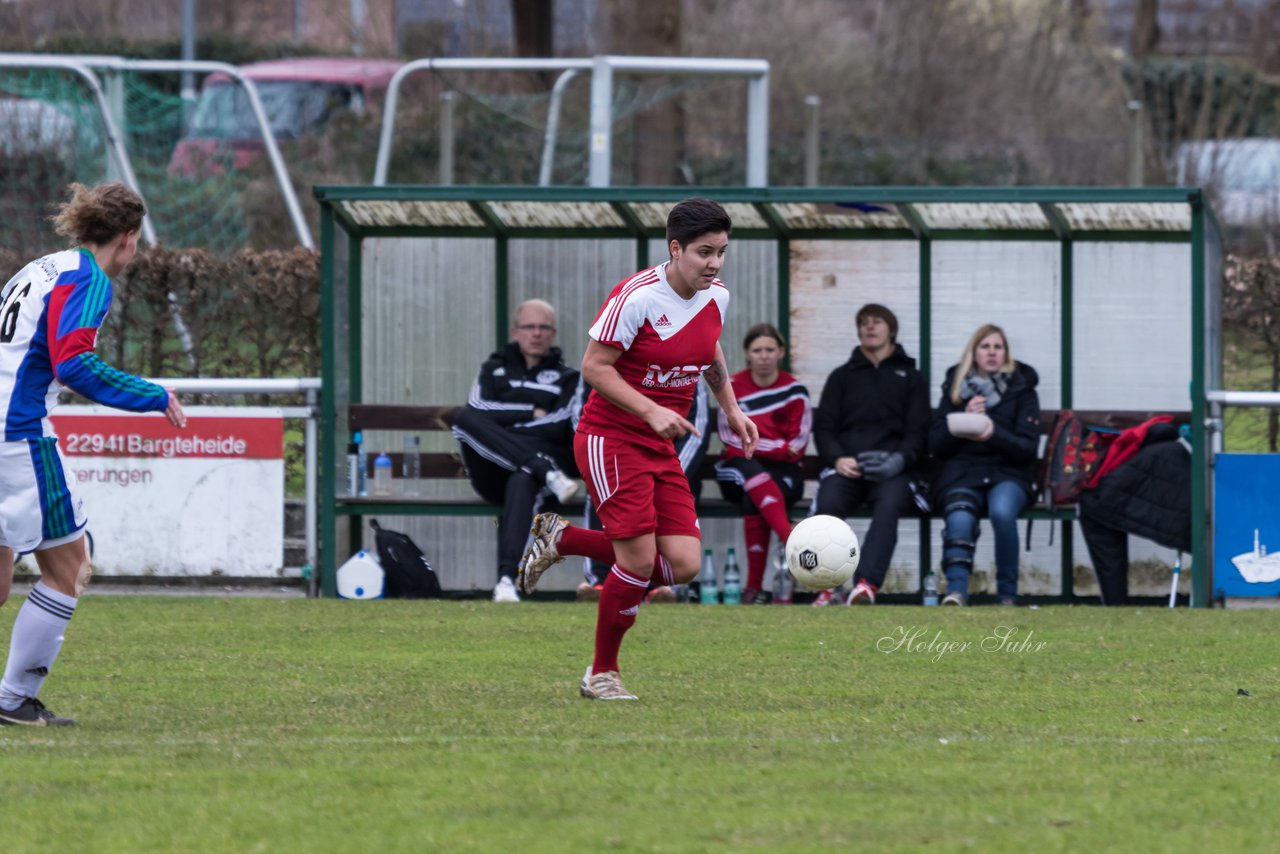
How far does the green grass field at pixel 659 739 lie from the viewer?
4.98m

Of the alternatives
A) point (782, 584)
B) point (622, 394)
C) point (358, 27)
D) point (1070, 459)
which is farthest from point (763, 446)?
point (358, 27)

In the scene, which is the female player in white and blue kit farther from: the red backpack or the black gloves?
the red backpack

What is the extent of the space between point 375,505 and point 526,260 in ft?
6.24

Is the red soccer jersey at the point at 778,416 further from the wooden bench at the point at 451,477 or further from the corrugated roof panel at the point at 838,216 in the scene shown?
the corrugated roof panel at the point at 838,216

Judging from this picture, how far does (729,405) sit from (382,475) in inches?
197

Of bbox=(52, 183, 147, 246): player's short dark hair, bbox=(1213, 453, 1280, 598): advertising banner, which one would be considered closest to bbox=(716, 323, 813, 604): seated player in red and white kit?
bbox=(1213, 453, 1280, 598): advertising banner

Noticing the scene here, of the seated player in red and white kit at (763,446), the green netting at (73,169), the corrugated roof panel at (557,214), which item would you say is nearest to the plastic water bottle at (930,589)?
the seated player in red and white kit at (763,446)

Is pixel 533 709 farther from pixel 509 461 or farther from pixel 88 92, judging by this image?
pixel 88 92

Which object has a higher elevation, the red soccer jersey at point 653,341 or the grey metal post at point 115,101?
the grey metal post at point 115,101

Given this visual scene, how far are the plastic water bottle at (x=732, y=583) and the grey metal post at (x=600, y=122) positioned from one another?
359cm

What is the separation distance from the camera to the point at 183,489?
37.5 ft

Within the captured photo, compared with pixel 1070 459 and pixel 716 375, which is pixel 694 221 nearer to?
pixel 716 375

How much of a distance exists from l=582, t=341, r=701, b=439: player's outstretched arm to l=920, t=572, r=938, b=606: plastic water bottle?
481 cm

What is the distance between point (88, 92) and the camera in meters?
18.9
